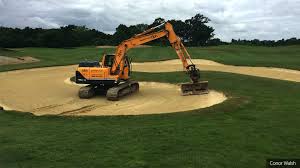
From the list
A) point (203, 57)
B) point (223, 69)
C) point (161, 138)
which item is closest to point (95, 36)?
point (203, 57)

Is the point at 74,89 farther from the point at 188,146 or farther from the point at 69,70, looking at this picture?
the point at 188,146

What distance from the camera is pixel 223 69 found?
39875 millimetres

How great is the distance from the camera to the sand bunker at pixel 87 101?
20.5 meters

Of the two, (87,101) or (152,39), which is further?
(152,39)

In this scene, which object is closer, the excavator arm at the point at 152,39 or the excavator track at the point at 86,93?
the excavator track at the point at 86,93

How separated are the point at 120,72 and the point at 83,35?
3364 inches

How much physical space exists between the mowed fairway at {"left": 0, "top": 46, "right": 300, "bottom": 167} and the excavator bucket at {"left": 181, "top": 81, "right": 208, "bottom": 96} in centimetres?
420

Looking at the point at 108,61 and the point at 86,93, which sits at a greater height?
the point at 108,61

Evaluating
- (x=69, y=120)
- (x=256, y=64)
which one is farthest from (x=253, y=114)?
(x=256, y=64)

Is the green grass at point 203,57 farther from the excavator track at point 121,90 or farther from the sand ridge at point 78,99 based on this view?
the excavator track at point 121,90

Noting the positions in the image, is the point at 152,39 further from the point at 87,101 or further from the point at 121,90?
the point at 87,101

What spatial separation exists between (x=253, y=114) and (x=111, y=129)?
230 inches

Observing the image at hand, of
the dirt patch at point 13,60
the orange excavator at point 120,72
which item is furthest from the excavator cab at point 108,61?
the dirt patch at point 13,60

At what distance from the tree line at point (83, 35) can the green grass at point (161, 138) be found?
7669 cm
